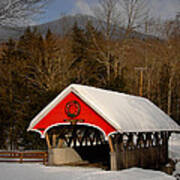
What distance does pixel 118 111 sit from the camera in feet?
60.7

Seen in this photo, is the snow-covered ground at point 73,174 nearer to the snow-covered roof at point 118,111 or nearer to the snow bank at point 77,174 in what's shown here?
the snow bank at point 77,174

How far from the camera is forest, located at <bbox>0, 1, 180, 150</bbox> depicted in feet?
111

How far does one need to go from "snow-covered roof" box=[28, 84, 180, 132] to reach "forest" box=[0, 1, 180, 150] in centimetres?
1138

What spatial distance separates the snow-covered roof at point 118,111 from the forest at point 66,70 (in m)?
11.4

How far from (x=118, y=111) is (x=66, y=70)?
719 inches

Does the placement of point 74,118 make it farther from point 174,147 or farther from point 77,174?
point 174,147

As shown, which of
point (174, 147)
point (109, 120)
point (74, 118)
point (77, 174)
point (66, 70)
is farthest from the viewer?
point (66, 70)

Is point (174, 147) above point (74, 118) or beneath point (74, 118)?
beneath

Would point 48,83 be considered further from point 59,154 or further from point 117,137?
point 117,137

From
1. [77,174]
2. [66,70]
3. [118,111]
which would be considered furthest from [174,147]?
[77,174]

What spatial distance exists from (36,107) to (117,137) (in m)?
16.7

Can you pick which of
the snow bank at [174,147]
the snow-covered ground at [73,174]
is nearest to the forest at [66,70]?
the snow bank at [174,147]

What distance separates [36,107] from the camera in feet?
108

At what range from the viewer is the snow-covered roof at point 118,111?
56.7 ft
